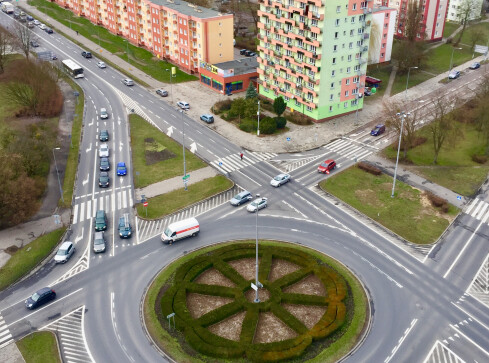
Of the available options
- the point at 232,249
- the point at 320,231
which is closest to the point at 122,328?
the point at 232,249

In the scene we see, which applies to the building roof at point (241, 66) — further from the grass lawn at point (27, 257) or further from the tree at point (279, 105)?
the grass lawn at point (27, 257)

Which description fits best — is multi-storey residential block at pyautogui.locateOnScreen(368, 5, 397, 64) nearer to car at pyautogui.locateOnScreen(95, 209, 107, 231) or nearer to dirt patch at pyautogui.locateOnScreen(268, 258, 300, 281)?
dirt patch at pyautogui.locateOnScreen(268, 258, 300, 281)

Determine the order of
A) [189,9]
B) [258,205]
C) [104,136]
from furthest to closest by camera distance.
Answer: [189,9], [104,136], [258,205]

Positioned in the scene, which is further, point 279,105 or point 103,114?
point 103,114

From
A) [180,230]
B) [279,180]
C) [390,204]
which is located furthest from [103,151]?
[390,204]

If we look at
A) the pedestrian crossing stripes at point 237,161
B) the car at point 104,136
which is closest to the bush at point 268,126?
the pedestrian crossing stripes at point 237,161

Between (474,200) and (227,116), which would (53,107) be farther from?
(474,200)

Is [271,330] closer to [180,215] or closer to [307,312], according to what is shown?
[307,312]
